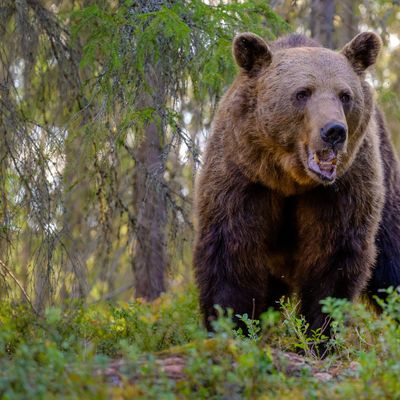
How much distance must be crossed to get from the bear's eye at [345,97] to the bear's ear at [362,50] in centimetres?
54

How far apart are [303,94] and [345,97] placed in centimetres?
31

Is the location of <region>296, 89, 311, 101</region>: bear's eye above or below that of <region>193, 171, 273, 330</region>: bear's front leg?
above

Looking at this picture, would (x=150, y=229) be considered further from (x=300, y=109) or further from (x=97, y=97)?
(x=300, y=109)

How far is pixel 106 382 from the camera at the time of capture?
12.0 ft

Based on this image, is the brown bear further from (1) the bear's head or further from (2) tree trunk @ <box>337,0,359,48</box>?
(2) tree trunk @ <box>337,0,359,48</box>

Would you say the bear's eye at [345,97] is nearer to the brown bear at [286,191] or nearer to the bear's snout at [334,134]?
the brown bear at [286,191]

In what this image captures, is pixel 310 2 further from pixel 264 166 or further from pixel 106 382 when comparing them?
pixel 106 382

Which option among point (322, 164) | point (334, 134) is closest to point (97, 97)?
point (322, 164)

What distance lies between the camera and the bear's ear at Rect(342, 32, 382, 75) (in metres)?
6.42

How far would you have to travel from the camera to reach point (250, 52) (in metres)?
6.42

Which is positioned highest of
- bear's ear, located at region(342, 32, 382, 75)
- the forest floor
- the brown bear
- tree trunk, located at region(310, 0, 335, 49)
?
tree trunk, located at region(310, 0, 335, 49)

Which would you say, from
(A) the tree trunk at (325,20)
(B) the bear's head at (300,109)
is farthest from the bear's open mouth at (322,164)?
(A) the tree trunk at (325,20)

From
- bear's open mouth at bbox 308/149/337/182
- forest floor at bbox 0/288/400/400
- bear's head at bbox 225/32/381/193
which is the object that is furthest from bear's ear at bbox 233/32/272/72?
forest floor at bbox 0/288/400/400

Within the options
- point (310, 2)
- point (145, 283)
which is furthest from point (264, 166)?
point (310, 2)
